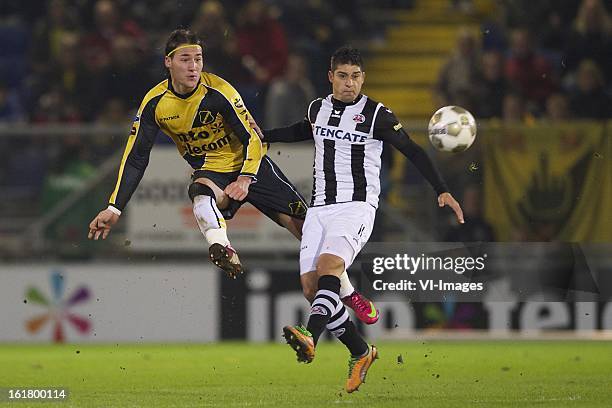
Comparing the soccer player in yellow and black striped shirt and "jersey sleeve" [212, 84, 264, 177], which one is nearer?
the soccer player in yellow and black striped shirt

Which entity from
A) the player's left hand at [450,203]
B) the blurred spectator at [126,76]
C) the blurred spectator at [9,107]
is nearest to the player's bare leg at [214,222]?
the player's left hand at [450,203]

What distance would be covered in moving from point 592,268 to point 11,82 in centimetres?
745

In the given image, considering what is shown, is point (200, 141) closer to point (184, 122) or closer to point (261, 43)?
point (184, 122)

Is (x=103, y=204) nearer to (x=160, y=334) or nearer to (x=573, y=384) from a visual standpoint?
(x=160, y=334)

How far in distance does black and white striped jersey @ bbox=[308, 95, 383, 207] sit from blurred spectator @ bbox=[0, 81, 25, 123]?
761 centimetres

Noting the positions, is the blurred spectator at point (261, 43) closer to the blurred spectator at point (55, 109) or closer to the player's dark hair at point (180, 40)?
the blurred spectator at point (55, 109)

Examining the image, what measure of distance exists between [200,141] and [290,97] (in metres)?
4.58

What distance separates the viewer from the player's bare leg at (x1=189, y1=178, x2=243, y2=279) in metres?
8.73

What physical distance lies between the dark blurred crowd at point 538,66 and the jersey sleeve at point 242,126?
17.4ft

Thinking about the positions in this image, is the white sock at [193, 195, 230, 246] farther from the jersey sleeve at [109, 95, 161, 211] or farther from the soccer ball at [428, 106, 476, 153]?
the soccer ball at [428, 106, 476, 153]

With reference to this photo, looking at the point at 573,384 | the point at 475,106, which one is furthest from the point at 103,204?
the point at 573,384

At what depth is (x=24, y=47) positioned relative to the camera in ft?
55.1

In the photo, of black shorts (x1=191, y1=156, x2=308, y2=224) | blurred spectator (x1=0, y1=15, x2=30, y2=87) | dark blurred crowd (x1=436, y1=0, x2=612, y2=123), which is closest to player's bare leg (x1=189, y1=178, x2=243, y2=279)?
black shorts (x1=191, y1=156, x2=308, y2=224)

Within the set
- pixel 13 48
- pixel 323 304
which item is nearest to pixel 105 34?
pixel 13 48
